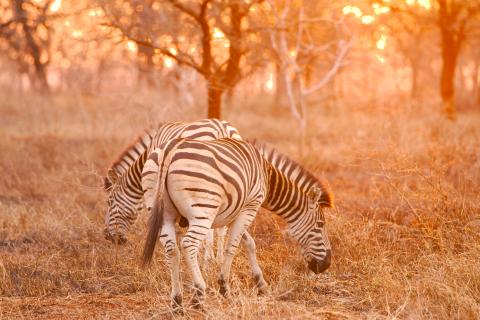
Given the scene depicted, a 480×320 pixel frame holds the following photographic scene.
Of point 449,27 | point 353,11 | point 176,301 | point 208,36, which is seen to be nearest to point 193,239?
point 176,301

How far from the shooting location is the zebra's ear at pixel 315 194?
18.3 feet

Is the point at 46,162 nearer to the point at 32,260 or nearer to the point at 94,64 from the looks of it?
the point at 32,260

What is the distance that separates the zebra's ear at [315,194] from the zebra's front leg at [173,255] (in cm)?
148

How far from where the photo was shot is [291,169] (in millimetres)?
5656

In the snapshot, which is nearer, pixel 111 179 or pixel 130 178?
pixel 130 178

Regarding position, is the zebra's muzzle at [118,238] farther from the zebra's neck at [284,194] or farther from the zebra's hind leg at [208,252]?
the zebra's neck at [284,194]

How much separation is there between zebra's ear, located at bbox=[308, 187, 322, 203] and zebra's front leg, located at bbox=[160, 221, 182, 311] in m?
1.48

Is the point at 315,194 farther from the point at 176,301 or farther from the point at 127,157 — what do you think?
the point at 127,157

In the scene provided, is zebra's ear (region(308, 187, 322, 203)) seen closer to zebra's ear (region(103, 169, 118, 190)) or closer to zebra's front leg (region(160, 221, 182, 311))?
zebra's front leg (region(160, 221, 182, 311))

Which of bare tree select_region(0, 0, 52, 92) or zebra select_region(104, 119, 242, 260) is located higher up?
bare tree select_region(0, 0, 52, 92)

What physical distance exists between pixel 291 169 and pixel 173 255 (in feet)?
4.95

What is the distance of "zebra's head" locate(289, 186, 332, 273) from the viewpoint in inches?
221

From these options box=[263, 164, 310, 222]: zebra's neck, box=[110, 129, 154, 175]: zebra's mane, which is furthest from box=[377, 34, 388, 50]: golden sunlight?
box=[263, 164, 310, 222]: zebra's neck

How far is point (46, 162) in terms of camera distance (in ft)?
35.8
